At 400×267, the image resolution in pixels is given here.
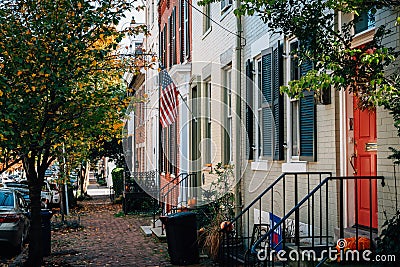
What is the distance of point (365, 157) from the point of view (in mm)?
8258

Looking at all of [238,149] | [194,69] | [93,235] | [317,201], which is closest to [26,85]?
[238,149]

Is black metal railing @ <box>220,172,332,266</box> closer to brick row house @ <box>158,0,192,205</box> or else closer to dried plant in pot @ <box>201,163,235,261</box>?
dried plant in pot @ <box>201,163,235,261</box>

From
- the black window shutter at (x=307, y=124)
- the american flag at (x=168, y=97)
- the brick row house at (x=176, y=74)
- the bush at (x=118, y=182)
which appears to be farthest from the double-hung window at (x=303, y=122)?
the bush at (x=118, y=182)

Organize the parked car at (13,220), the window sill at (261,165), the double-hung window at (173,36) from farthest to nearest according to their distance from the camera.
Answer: the double-hung window at (173,36), the parked car at (13,220), the window sill at (261,165)

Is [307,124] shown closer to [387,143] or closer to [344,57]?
[387,143]

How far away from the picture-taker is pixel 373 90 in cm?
621

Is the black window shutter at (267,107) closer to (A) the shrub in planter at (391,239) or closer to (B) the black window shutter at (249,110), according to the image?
(B) the black window shutter at (249,110)

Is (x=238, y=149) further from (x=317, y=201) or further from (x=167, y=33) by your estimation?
(x=167, y=33)

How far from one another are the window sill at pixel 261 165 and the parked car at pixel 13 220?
6575mm

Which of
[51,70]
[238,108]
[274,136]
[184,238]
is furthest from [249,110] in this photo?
[51,70]

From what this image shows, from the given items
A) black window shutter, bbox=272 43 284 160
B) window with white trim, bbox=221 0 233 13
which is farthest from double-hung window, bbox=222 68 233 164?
black window shutter, bbox=272 43 284 160

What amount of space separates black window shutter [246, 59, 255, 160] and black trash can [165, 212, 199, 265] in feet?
5.69

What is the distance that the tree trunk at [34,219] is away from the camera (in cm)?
1238

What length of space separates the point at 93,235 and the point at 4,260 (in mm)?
4787
